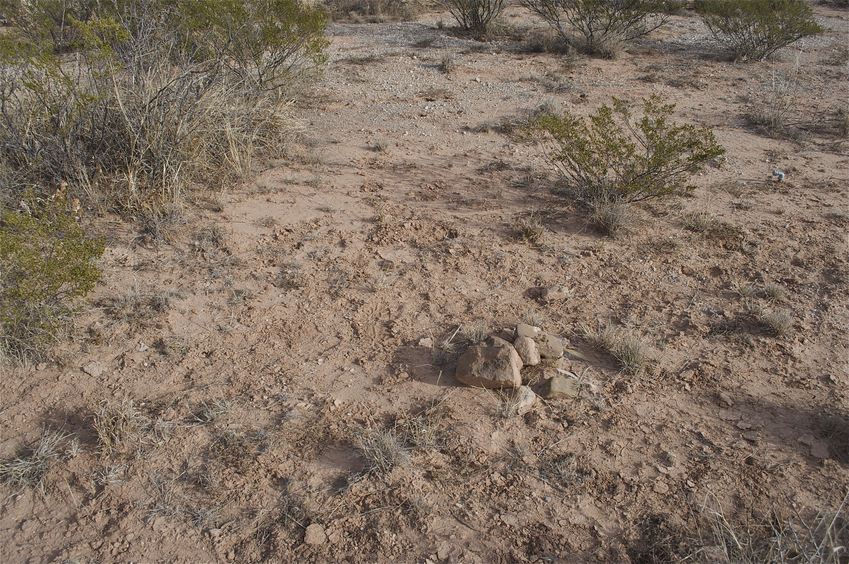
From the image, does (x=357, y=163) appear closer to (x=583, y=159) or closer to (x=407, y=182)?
(x=407, y=182)

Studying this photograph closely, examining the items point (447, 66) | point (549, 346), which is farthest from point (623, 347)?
point (447, 66)

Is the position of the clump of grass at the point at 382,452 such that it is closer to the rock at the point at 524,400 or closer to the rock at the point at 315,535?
the rock at the point at 315,535

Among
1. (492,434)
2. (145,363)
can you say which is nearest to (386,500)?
(492,434)

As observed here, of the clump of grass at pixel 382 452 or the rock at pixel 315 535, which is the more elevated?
the clump of grass at pixel 382 452

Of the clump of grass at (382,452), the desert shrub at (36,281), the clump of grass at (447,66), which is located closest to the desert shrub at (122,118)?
the desert shrub at (36,281)

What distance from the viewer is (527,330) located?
11.3ft

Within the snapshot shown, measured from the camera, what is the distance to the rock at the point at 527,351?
10.7 ft

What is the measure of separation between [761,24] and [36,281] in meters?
9.89

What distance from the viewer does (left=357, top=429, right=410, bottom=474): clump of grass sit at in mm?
2742

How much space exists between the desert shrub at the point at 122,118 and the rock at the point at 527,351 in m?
2.91

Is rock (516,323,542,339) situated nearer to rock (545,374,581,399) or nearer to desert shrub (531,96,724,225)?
rock (545,374,581,399)

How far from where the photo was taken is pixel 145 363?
3.35 meters

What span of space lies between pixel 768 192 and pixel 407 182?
3164 millimetres

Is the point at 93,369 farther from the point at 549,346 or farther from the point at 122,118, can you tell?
the point at 549,346
